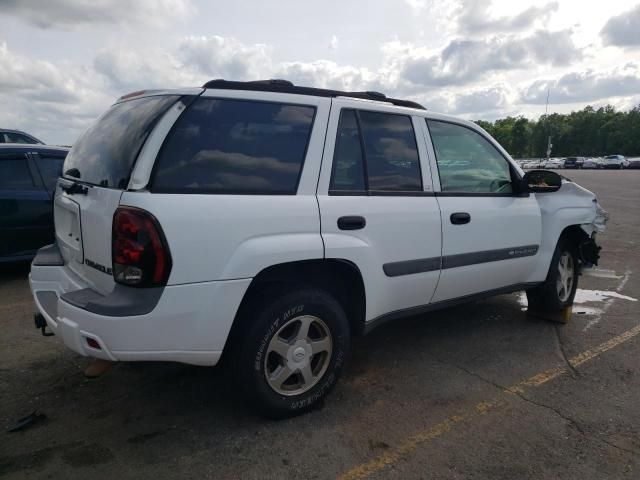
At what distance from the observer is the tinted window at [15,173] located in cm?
596

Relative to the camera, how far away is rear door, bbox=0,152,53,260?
5.87 m

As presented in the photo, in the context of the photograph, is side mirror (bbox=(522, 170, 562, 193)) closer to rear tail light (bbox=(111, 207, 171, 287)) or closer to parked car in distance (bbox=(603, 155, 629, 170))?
rear tail light (bbox=(111, 207, 171, 287))

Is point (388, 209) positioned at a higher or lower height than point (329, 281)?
higher

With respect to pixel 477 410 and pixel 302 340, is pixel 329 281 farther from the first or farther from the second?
pixel 477 410

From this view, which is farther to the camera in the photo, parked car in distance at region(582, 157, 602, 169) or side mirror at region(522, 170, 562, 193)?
parked car in distance at region(582, 157, 602, 169)

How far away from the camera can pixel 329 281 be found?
318 cm

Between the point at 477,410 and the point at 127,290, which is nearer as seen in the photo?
the point at 127,290

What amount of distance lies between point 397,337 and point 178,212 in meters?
2.62

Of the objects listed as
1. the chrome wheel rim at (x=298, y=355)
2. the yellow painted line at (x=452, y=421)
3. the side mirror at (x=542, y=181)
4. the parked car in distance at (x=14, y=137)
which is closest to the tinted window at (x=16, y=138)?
the parked car in distance at (x=14, y=137)

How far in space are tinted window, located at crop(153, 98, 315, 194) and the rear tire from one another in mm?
2949

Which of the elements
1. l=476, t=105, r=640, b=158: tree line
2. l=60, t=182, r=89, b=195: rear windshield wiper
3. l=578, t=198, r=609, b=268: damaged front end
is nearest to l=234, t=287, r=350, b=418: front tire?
l=60, t=182, r=89, b=195: rear windshield wiper

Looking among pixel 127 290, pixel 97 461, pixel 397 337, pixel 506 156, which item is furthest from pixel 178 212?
pixel 506 156

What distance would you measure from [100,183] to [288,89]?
1.21 m

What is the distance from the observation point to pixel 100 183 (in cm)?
274
